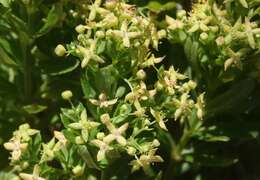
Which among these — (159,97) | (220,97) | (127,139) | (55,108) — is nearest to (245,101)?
(220,97)

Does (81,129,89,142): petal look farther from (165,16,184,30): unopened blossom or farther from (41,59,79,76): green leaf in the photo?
(165,16,184,30): unopened blossom

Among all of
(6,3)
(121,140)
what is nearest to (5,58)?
(6,3)

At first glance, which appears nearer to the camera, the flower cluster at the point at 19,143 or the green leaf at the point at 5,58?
the flower cluster at the point at 19,143

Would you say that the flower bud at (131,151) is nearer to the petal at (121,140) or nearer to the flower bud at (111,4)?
the petal at (121,140)

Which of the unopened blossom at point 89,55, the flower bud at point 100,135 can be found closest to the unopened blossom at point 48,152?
the flower bud at point 100,135

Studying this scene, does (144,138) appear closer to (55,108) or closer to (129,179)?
(129,179)

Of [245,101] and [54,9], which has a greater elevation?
[54,9]

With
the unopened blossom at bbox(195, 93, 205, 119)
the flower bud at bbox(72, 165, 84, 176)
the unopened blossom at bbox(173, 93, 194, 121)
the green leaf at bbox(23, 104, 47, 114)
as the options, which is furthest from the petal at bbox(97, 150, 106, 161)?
the green leaf at bbox(23, 104, 47, 114)
